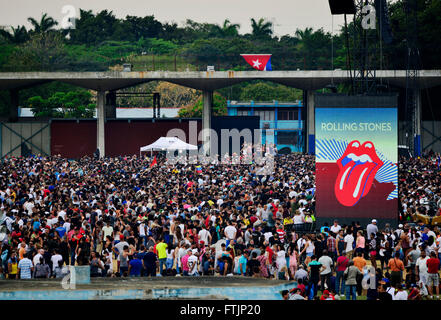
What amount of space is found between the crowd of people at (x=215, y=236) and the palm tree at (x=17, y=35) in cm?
7320

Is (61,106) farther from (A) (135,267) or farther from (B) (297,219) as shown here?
(A) (135,267)

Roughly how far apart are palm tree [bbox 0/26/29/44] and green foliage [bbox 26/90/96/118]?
29523mm

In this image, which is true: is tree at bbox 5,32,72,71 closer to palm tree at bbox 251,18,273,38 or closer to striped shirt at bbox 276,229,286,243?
palm tree at bbox 251,18,273,38

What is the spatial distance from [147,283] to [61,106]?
6024cm

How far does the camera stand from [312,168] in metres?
35.9

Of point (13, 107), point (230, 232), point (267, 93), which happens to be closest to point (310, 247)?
point (230, 232)

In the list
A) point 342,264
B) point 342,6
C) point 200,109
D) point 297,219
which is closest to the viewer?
point 342,264

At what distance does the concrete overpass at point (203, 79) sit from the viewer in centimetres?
4972

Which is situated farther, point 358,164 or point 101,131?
point 101,131

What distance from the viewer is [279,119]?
78.1 m
